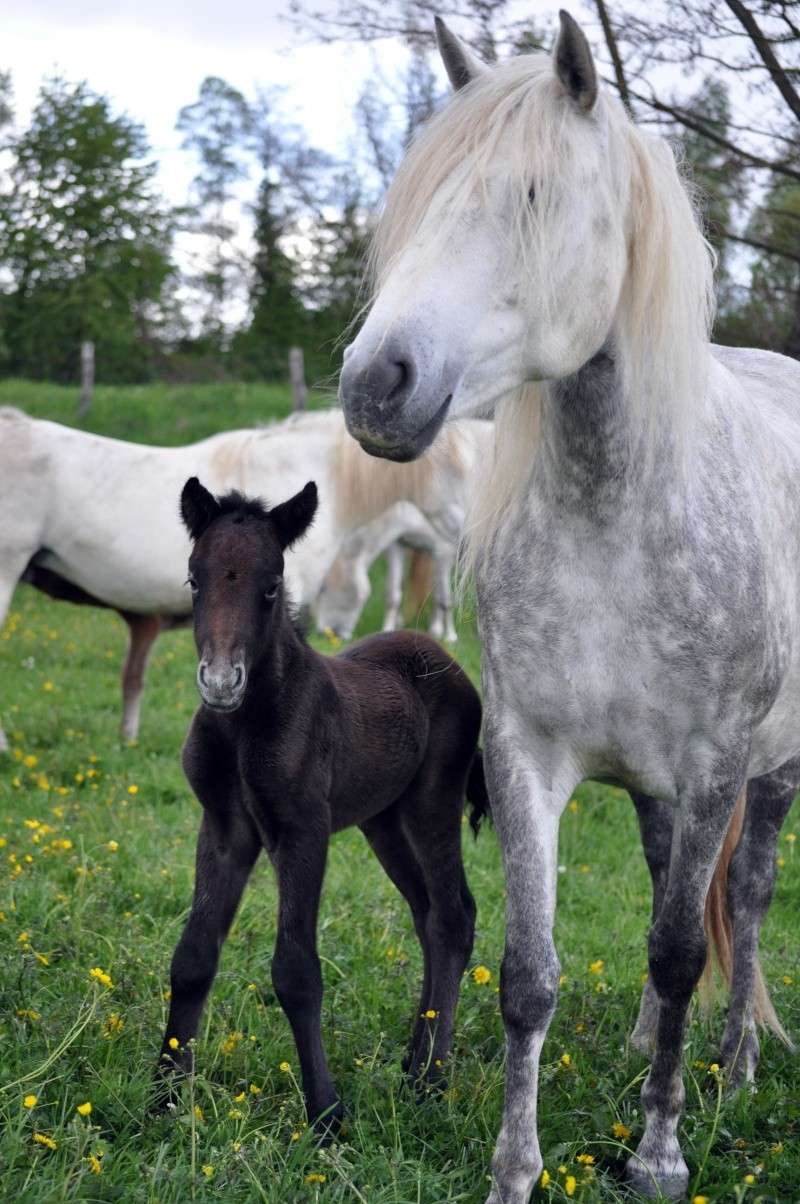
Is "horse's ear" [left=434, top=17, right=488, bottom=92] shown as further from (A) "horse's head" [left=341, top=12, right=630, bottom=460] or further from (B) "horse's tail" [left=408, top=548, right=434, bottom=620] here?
(B) "horse's tail" [left=408, top=548, right=434, bottom=620]

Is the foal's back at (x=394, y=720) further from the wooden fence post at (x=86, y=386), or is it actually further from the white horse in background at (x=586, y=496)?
the wooden fence post at (x=86, y=386)

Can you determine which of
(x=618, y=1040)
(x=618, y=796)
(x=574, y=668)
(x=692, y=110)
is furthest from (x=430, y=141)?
(x=618, y=796)

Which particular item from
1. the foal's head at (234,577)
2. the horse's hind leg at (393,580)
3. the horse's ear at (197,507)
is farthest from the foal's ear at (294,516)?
the horse's hind leg at (393,580)

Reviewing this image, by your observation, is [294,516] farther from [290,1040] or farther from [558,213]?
[290,1040]

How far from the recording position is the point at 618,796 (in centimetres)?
676

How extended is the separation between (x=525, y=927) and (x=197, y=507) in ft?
4.56

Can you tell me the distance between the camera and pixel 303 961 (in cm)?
312

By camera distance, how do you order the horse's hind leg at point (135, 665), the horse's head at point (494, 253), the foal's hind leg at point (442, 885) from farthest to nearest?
the horse's hind leg at point (135, 665) < the foal's hind leg at point (442, 885) < the horse's head at point (494, 253)

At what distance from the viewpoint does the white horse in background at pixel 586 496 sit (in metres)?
2.39

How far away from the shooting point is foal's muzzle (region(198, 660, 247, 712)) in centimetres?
294

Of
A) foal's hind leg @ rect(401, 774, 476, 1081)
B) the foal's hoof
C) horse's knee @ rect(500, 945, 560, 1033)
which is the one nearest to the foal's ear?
foal's hind leg @ rect(401, 774, 476, 1081)

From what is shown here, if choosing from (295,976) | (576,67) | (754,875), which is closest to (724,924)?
(754,875)

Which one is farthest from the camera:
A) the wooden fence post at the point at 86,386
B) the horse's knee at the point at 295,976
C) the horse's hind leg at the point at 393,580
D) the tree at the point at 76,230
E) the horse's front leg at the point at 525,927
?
the tree at the point at 76,230

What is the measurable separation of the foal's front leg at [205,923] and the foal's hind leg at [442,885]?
614mm
